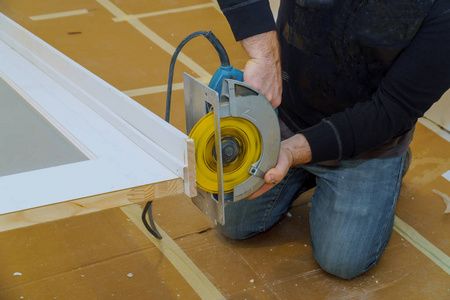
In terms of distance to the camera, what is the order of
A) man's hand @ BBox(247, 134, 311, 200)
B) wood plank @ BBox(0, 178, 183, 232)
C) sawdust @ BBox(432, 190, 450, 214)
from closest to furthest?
wood plank @ BBox(0, 178, 183, 232) → man's hand @ BBox(247, 134, 311, 200) → sawdust @ BBox(432, 190, 450, 214)

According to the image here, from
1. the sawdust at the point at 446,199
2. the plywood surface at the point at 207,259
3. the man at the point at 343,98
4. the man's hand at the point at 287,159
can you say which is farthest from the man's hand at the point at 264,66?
the sawdust at the point at 446,199

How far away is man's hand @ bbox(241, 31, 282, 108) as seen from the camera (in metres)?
1.50

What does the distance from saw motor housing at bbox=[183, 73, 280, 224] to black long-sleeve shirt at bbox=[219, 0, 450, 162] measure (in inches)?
11.9

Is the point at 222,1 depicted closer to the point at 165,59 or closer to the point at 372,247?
the point at 372,247

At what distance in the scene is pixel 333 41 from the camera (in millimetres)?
1751

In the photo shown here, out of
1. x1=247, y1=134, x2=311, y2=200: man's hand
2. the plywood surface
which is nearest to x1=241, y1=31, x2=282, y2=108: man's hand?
x1=247, y1=134, x2=311, y2=200: man's hand

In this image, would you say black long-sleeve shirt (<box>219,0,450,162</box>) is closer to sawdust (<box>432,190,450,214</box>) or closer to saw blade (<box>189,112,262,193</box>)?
saw blade (<box>189,112,262,193</box>)

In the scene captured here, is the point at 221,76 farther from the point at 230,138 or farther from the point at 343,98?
the point at 343,98

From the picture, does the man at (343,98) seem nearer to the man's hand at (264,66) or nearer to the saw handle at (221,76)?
the man's hand at (264,66)

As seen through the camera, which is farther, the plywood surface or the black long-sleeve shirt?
the plywood surface

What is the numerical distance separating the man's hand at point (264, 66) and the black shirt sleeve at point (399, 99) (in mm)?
204

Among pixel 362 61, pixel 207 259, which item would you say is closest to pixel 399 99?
pixel 362 61

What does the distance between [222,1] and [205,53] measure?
186 centimetres

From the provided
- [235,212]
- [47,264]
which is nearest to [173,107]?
[235,212]
